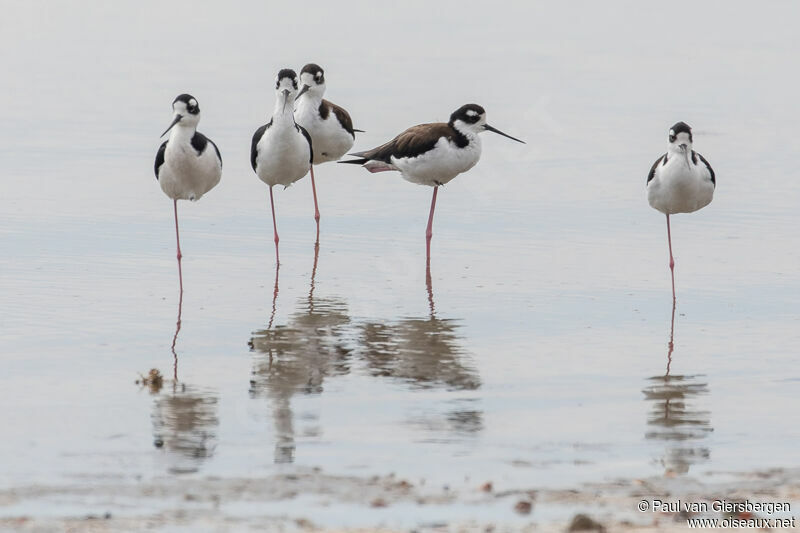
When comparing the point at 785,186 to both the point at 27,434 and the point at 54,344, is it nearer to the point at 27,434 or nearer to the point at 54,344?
the point at 54,344

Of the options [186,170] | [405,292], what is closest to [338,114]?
[186,170]

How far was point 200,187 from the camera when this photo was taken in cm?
1132

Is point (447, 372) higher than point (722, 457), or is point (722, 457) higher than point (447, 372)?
point (447, 372)

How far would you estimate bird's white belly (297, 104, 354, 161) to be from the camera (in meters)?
13.1

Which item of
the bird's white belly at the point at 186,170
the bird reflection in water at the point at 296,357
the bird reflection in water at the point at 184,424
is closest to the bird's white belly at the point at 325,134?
the bird's white belly at the point at 186,170

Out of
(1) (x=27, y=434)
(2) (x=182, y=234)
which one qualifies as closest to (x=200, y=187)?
(2) (x=182, y=234)

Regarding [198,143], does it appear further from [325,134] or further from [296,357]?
[296,357]

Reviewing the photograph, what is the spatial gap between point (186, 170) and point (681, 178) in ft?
12.7

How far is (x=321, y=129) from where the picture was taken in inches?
518

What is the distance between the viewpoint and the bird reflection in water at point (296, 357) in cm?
709

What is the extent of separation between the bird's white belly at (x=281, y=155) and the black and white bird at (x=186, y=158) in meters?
0.74

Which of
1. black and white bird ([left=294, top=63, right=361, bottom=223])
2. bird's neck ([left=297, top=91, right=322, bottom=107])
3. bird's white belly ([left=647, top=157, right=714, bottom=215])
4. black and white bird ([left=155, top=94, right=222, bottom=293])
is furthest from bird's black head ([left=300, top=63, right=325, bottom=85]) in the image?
bird's white belly ([left=647, top=157, right=714, bottom=215])

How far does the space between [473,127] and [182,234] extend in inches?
105

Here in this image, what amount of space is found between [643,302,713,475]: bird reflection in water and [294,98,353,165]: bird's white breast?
5.59 meters
